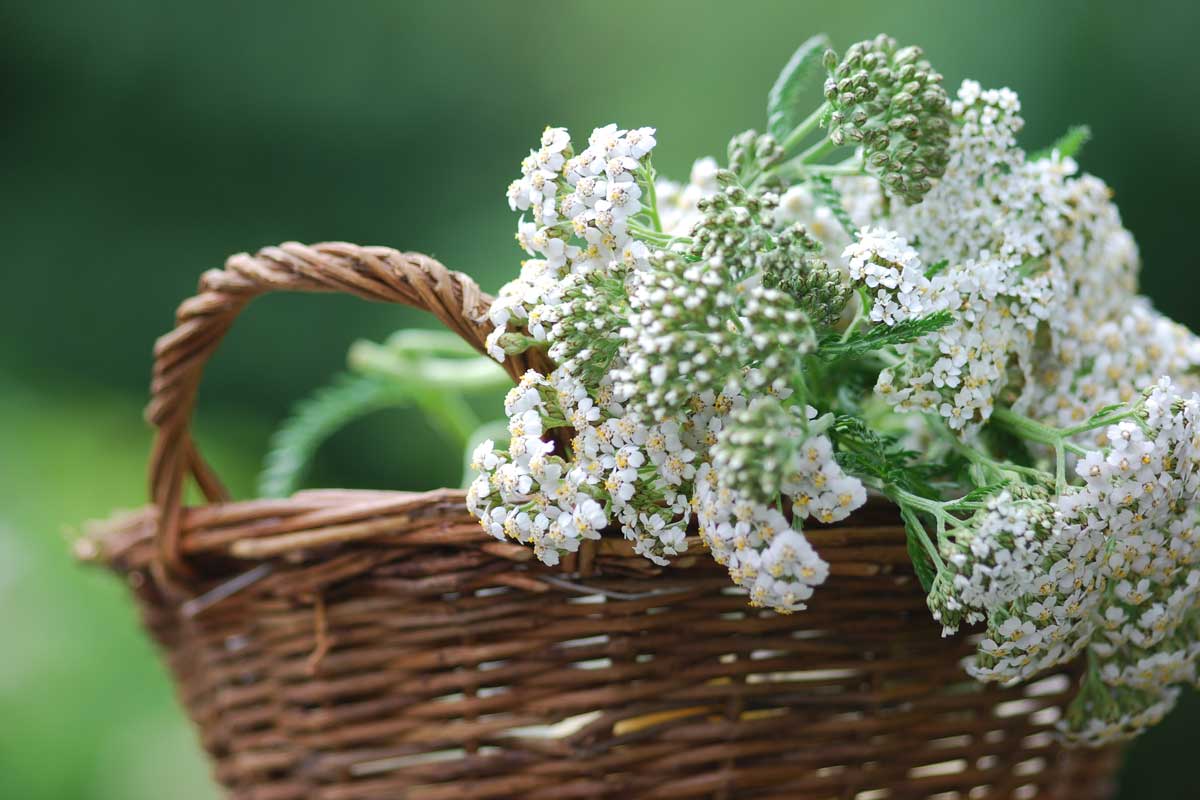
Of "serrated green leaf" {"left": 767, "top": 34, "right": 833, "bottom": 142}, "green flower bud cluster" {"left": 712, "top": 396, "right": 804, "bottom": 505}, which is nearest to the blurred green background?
"serrated green leaf" {"left": 767, "top": 34, "right": 833, "bottom": 142}

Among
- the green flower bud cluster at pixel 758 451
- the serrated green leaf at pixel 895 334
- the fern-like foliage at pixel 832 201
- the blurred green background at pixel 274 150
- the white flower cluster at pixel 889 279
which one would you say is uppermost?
the blurred green background at pixel 274 150

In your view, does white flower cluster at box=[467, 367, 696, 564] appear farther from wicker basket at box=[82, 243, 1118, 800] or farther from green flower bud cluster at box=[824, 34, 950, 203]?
green flower bud cluster at box=[824, 34, 950, 203]

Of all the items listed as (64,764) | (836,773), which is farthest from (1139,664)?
(64,764)

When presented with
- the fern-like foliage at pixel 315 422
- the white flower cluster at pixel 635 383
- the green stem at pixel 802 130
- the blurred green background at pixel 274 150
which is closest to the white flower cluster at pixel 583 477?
the white flower cluster at pixel 635 383

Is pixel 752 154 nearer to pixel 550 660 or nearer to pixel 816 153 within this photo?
pixel 816 153

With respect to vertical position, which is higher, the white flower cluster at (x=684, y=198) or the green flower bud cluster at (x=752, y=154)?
the white flower cluster at (x=684, y=198)

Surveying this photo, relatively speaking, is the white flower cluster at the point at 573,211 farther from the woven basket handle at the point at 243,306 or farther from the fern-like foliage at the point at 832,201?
the fern-like foliage at the point at 832,201

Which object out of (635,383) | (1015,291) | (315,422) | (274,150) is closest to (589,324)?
(635,383)
